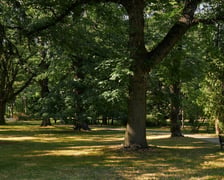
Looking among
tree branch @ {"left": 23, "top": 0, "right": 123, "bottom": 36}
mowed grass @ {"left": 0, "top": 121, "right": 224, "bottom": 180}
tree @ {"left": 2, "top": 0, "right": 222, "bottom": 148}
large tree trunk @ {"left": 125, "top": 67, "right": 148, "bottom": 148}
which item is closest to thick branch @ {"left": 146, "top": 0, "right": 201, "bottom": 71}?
tree @ {"left": 2, "top": 0, "right": 222, "bottom": 148}

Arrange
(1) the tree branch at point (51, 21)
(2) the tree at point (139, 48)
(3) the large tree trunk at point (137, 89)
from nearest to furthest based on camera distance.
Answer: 1. (1) the tree branch at point (51, 21)
2. (2) the tree at point (139, 48)
3. (3) the large tree trunk at point (137, 89)

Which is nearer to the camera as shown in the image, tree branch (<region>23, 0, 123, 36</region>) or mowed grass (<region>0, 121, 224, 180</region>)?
mowed grass (<region>0, 121, 224, 180</region>)

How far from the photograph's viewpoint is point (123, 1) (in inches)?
589

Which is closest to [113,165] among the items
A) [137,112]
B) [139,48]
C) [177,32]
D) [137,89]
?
[137,112]

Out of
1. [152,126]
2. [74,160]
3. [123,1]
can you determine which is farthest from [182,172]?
[152,126]

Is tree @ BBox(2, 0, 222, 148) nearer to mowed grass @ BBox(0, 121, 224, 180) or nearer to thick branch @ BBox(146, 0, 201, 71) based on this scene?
thick branch @ BBox(146, 0, 201, 71)

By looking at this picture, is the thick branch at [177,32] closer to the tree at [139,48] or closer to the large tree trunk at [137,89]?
the tree at [139,48]

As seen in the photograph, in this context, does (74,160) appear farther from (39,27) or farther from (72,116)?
(72,116)

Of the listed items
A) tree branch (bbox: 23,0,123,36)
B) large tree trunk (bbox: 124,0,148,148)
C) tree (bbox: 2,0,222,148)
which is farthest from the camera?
large tree trunk (bbox: 124,0,148,148)

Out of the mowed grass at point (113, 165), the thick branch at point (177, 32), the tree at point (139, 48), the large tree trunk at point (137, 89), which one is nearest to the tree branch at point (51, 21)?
Answer: the tree at point (139, 48)

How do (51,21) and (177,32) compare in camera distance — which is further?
(177,32)

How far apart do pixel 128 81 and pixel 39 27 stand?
4263 mm

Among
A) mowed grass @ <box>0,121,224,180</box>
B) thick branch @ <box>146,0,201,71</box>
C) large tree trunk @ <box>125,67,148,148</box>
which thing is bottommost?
mowed grass @ <box>0,121,224,180</box>

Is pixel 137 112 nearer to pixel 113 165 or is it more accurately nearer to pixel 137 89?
pixel 137 89
